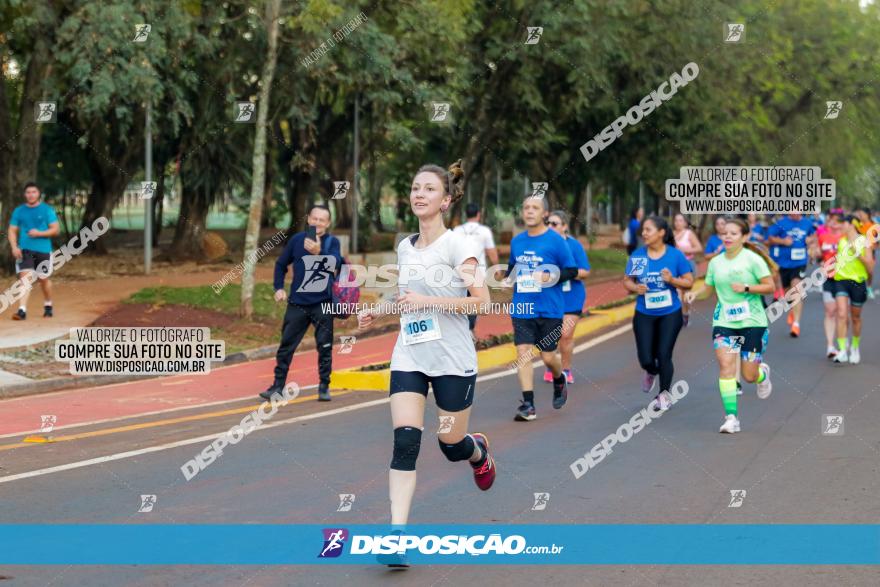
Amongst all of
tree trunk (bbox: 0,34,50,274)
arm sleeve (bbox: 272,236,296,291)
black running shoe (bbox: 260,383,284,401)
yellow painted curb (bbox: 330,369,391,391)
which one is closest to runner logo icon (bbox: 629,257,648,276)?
yellow painted curb (bbox: 330,369,391,391)

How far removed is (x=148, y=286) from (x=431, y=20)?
651 cm

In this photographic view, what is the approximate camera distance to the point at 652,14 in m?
28.4

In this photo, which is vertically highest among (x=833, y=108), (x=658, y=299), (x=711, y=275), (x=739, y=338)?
(x=833, y=108)

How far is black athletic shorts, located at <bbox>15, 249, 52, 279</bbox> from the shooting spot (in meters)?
16.9

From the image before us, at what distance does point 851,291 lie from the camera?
15.0 meters

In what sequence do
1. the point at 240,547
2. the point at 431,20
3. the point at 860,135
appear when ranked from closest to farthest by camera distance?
the point at 240,547 → the point at 431,20 → the point at 860,135

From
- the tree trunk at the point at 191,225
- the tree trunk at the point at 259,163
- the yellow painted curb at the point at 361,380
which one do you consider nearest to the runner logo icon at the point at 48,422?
the yellow painted curb at the point at 361,380

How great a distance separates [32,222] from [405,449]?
1181 centimetres

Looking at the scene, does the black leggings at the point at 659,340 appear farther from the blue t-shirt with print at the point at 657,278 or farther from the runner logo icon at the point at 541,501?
the runner logo icon at the point at 541,501

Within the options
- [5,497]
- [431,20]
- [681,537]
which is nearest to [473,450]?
[681,537]

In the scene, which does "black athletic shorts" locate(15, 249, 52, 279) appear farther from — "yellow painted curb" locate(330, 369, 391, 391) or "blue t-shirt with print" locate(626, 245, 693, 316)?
"blue t-shirt with print" locate(626, 245, 693, 316)

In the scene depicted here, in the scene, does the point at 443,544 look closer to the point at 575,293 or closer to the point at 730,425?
the point at 730,425

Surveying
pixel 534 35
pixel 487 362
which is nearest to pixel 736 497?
pixel 487 362

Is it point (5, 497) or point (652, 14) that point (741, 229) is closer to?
point (5, 497)
